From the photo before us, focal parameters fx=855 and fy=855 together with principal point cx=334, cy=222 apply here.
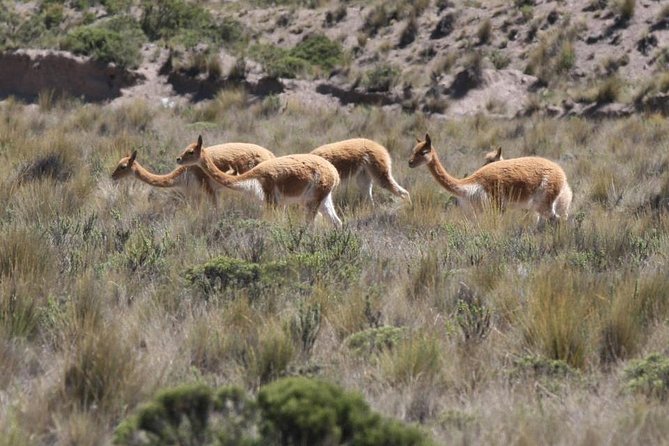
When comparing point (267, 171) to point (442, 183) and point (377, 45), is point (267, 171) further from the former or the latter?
point (377, 45)

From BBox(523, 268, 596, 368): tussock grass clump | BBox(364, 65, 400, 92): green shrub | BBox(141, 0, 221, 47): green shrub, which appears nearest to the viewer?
BBox(523, 268, 596, 368): tussock grass clump

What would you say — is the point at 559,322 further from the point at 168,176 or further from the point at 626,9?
the point at 626,9

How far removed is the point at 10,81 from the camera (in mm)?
24344

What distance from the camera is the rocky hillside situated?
23.1 m

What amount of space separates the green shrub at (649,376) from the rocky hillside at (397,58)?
16.9 metres

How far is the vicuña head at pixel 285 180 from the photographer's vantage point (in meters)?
9.05

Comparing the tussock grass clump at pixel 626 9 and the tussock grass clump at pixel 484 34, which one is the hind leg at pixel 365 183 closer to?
the tussock grass clump at pixel 484 34

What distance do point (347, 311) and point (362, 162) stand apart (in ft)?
18.3

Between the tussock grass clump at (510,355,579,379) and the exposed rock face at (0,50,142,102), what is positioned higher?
the tussock grass clump at (510,355,579,379)

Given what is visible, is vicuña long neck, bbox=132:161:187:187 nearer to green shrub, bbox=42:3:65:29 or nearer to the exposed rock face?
the exposed rock face

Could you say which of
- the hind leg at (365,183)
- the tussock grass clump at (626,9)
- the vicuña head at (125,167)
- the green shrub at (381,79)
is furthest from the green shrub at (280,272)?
the tussock grass clump at (626,9)

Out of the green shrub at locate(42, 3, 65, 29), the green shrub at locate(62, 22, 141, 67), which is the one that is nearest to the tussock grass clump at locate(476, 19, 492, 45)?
the green shrub at locate(62, 22, 141, 67)

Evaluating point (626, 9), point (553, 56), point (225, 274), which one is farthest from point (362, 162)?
point (626, 9)

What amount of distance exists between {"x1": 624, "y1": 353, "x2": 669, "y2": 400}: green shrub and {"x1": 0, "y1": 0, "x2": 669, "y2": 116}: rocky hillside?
16918mm
